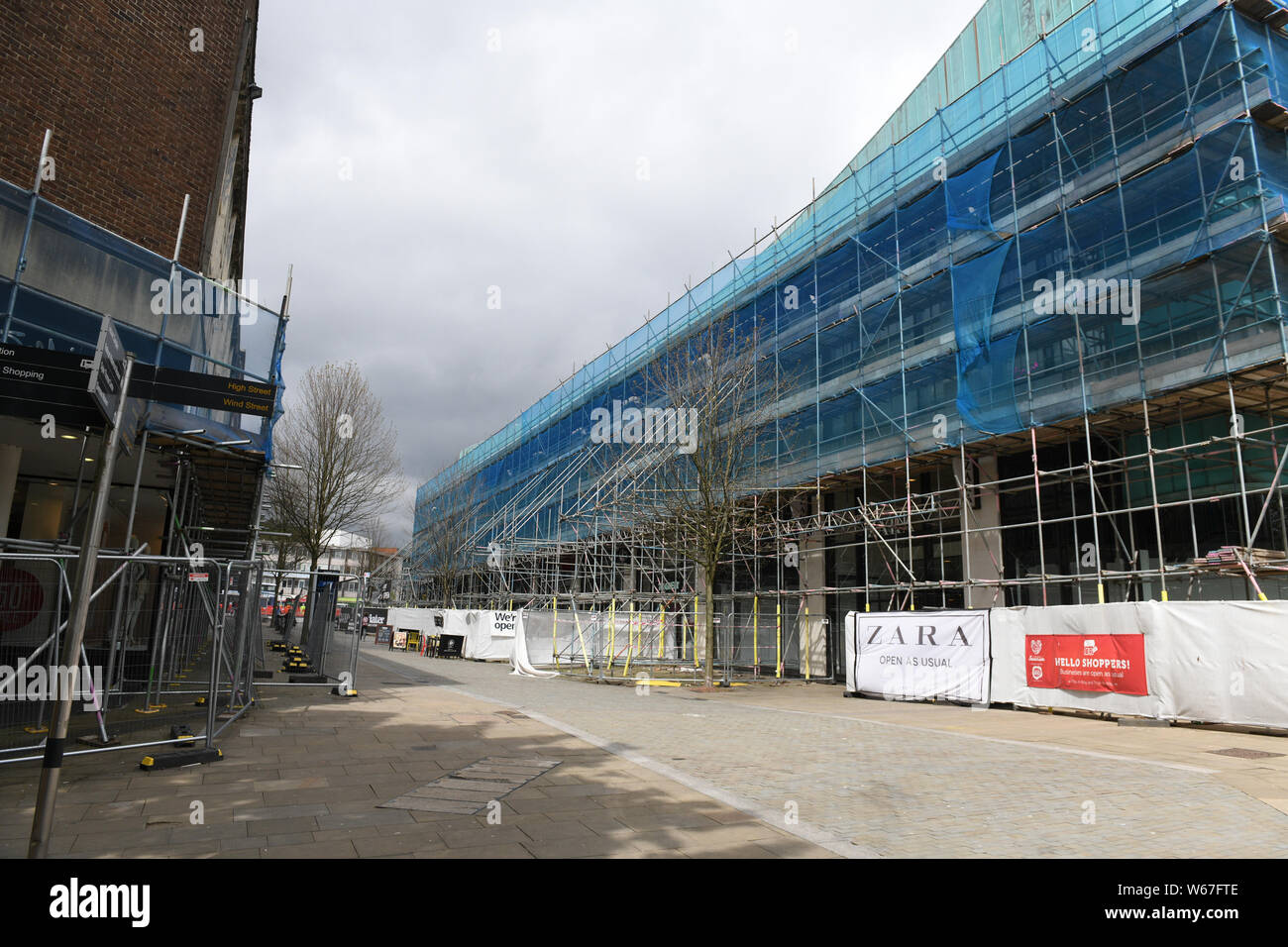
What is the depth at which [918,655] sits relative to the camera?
17.0 metres

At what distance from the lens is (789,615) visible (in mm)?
25312

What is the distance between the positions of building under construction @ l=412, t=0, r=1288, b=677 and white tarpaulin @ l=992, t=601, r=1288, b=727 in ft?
4.92

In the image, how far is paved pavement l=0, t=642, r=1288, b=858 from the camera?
5086mm

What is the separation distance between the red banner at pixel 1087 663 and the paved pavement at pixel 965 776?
2.29ft

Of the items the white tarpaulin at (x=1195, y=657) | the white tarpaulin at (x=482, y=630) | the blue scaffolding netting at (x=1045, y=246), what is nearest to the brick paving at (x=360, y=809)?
the white tarpaulin at (x=1195, y=657)

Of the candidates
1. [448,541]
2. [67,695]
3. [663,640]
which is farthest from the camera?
[448,541]

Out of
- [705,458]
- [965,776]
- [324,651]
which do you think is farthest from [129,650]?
[705,458]

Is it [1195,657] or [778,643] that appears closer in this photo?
[1195,657]

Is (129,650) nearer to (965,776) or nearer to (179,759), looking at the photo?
(179,759)

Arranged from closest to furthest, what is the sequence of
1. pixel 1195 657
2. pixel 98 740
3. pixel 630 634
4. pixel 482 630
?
pixel 98 740 → pixel 1195 657 → pixel 630 634 → pixel 482 630

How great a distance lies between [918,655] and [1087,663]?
3.70 meters
